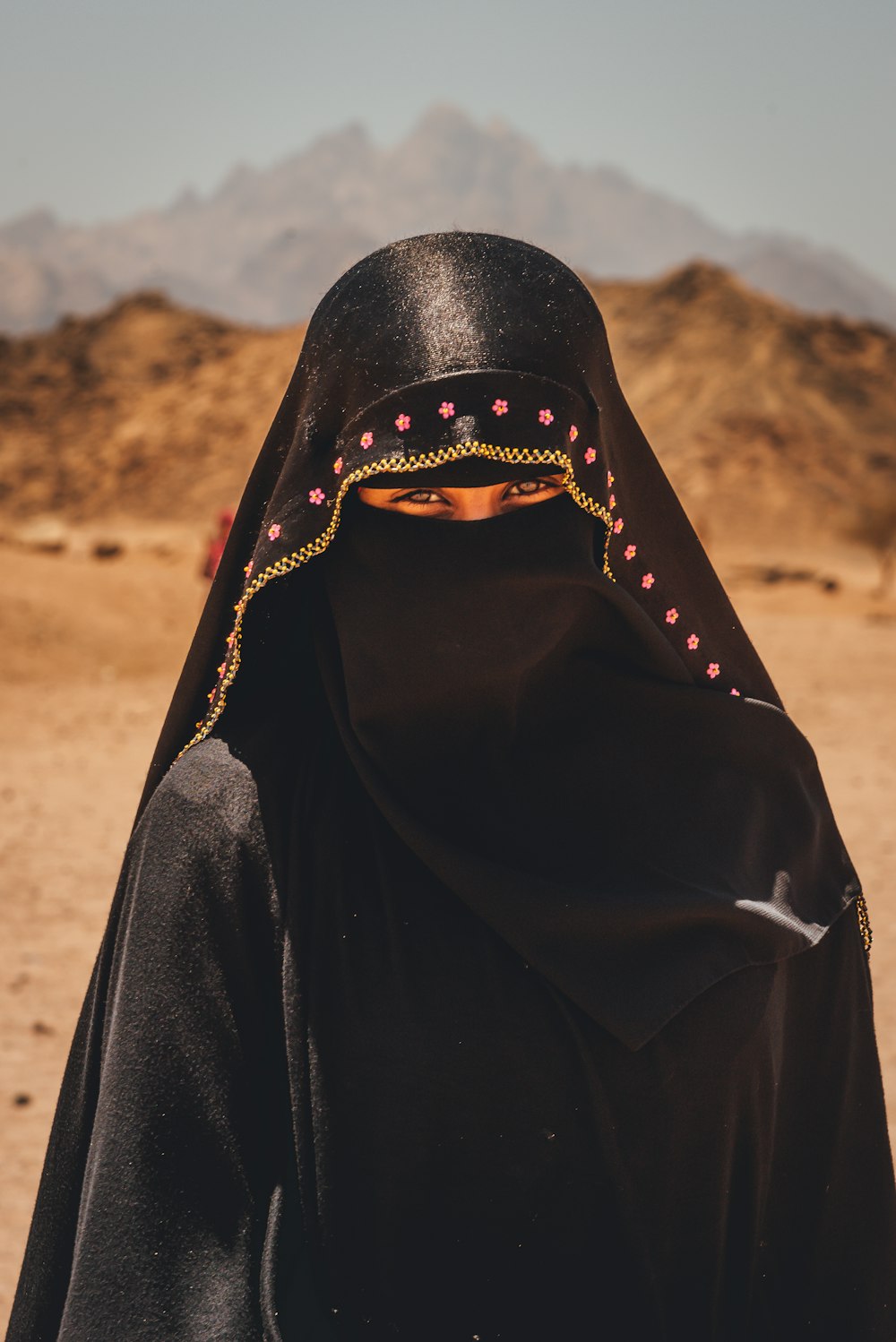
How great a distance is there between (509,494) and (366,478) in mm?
158

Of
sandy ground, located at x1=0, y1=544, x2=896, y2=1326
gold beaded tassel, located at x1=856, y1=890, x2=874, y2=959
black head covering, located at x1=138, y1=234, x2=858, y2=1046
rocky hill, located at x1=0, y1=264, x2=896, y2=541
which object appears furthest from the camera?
rocky hill, located at x1=0, y1=264, x2=896, y2=541

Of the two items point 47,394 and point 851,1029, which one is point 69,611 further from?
point 47,394

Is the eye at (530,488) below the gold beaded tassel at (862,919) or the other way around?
the other way around

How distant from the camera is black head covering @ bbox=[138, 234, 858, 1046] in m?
1.37

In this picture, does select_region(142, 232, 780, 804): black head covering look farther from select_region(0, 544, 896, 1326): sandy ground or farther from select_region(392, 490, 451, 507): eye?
select_region(0, 544, 896, 1326): sandy ground

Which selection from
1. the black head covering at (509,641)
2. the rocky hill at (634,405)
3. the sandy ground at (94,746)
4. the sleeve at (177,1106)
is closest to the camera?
the sleeve at (177,1106)

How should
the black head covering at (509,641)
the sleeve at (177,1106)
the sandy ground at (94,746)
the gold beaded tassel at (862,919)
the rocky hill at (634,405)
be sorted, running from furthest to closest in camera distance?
the rocky hill at (634,405) → the sandy ground at (94,746) → the gold beaded tassel at (862,919) → the black head covering at (509,641) → the sleeve at (177,1106)

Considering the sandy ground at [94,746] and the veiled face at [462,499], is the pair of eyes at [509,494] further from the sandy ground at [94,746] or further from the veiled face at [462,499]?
the sandy ground at [94,746]

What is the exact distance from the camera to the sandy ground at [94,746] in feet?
14.2

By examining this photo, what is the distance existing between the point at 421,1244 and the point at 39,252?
512ft

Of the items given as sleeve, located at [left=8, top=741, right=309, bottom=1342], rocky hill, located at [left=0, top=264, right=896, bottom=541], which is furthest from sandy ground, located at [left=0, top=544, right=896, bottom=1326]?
rocky hill, located at [left=0, top=264, right=896, bottom=541]

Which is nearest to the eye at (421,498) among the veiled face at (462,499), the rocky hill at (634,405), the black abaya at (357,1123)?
the veiled face at (462,499)

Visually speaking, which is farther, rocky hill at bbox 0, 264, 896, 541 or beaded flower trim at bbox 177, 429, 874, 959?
rocky hill at bbox 0, 264, 896, 541

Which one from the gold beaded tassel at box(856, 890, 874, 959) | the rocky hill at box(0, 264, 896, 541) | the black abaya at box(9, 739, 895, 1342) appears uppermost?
the rocky hill at box(0, 264, 896, 541)
